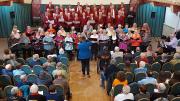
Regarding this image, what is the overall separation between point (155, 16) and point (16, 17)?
8.16 m

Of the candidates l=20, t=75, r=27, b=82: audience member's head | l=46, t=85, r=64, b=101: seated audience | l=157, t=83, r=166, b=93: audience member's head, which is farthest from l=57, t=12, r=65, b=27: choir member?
l=157, t=83, r=166, b=93: audience member's head

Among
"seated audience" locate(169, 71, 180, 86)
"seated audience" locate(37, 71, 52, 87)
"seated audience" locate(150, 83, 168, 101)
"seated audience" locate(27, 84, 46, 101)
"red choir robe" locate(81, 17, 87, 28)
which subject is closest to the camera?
"seated audience" locate(27, 84, 46, 101)

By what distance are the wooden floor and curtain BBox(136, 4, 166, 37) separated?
261 inches

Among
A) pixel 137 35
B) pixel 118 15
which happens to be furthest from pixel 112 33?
pixel 118 15

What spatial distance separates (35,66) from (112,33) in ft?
17.4

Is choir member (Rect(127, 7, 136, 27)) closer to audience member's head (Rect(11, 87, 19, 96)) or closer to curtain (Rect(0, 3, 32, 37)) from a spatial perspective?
curtain (Rect(0, 3, 32, 37))

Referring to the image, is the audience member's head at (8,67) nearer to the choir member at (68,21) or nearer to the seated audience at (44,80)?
the seated audience at (44,80)

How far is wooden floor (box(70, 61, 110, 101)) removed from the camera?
10.7m

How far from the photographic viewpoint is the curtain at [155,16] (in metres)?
18.4

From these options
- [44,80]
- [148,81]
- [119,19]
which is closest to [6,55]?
[44,80]

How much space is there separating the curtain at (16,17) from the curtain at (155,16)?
6.78 m

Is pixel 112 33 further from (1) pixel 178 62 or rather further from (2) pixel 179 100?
(2) pixel 179 100

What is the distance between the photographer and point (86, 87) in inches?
456

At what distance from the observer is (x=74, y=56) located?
15.2 m
